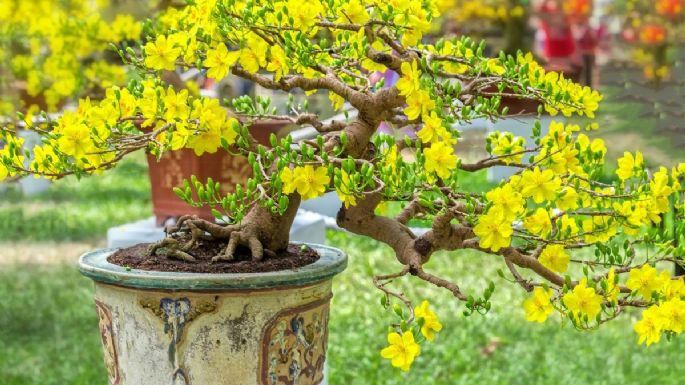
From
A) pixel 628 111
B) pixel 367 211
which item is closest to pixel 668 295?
pixel 367 211

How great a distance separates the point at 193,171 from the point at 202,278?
159cm

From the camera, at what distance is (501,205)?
1333 millimetres

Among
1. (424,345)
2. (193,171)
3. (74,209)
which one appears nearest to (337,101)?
(193,171)

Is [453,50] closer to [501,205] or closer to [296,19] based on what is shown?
[296,19]

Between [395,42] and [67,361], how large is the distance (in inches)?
79.1

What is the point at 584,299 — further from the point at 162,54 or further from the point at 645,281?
the point at 162,54

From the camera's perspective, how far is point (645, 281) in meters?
1.44

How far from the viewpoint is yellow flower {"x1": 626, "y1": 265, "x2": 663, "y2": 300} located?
4.72 feet

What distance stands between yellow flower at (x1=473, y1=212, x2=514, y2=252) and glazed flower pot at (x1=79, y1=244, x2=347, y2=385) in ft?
1.30

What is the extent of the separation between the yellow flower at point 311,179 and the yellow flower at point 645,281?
0.49 m

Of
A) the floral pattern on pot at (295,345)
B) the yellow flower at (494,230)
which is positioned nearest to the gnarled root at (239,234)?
the floral pattern on pot at (295,345)

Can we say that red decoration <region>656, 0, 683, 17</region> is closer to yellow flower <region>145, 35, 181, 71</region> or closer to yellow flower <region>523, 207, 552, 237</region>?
yellow flower <region>523, 207, 552, 237</region>

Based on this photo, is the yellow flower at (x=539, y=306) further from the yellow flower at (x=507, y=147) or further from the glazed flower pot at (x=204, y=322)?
the glazed flower pot at (x=204, y=322)

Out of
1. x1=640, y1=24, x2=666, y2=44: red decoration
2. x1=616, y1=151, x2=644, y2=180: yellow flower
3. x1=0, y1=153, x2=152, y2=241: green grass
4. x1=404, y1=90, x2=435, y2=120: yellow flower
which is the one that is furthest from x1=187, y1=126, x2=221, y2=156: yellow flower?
x1=640, y1=24, x2=666, y2=44: red decoration
